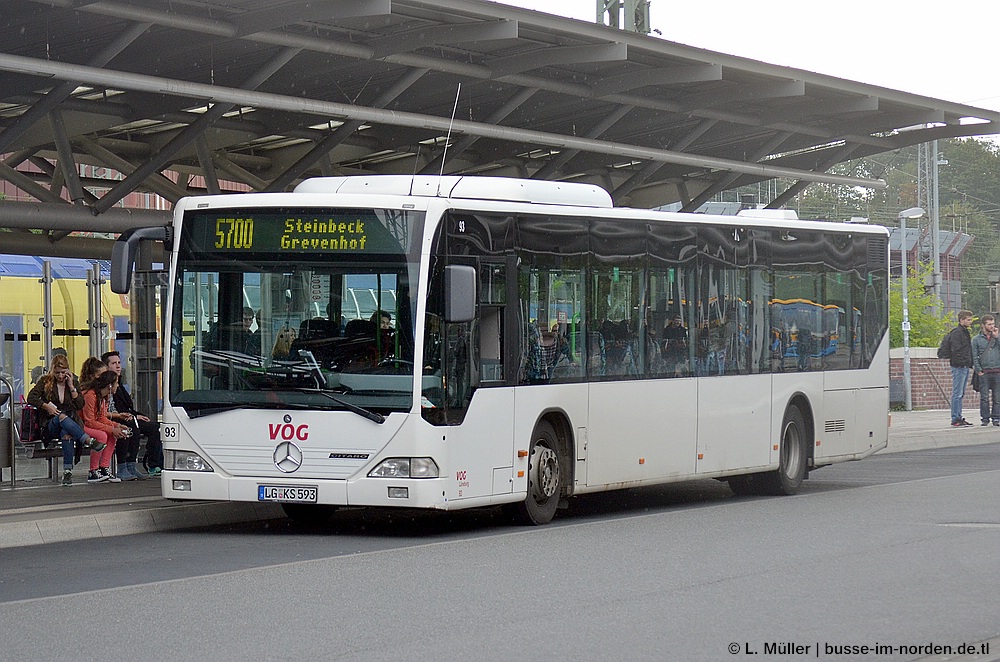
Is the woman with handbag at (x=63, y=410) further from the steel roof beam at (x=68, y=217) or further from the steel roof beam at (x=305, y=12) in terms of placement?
the steel roof beam at (x=305, y=12)

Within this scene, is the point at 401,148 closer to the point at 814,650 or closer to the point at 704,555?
the point at 704,555

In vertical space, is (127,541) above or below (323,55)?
below

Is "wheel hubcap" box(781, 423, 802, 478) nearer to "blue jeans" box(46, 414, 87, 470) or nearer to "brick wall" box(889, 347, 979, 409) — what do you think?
"blue jeans" box(46, 414, 87, 470)

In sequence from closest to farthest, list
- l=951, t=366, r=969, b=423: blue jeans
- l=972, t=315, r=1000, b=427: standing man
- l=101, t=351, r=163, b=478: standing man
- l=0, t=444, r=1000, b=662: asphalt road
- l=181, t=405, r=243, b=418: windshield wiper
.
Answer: l=0, t=444, r=1000, b=662: asphalt road, l=181, t=405, r=243, b=418: windshield wiper, l=101, t=351, r=163, b=478: standing man, l=972, t=315, r=1000, b=427: standing man, l=951, t=366, r=969, b=423: blue jeans

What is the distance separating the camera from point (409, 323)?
1261cm

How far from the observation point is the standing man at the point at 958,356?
92.4 feet

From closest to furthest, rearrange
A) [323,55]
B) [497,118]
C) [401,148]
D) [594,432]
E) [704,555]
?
[704,555]
[594,432]
[323,55]
[497,118]
[401,148]

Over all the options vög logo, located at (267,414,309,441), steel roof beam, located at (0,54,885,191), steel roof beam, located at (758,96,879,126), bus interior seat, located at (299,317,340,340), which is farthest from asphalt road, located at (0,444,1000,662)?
steel roof beam, located at (758,96,879,126)

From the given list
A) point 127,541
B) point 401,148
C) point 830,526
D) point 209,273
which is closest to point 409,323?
point 209,273

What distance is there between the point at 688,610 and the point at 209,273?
19.5 ft

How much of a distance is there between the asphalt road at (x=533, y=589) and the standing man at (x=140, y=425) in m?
3.23

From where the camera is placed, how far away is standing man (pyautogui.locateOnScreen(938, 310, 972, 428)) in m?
28.2

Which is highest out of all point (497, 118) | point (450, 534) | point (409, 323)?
point (497, 118)

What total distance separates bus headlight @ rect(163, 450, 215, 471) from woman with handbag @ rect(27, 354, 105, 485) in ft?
11.8
